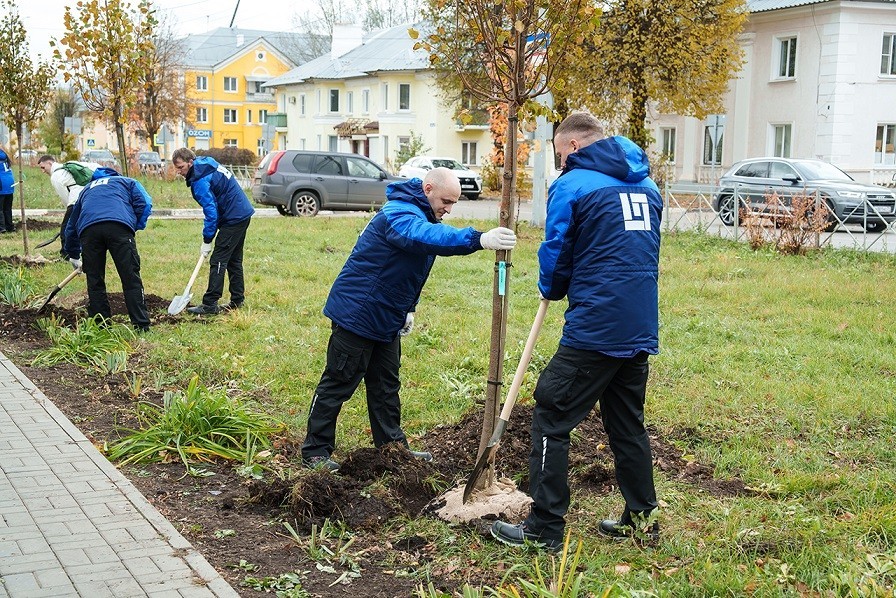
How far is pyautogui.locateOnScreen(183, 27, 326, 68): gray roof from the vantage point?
264ft

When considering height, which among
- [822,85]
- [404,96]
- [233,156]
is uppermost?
[404,96]

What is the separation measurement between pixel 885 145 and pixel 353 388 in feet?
105

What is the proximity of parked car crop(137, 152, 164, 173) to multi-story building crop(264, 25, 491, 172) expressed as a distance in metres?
11.0

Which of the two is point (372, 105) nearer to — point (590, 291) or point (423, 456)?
point (423, 456)

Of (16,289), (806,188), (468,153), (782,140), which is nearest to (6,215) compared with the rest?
(16,289)

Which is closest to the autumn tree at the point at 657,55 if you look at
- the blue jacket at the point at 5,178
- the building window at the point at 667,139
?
the building window at the point at 667,139

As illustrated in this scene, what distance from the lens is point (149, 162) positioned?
53781mm

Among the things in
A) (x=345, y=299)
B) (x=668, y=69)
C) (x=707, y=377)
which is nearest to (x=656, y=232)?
(x=345, y=299)

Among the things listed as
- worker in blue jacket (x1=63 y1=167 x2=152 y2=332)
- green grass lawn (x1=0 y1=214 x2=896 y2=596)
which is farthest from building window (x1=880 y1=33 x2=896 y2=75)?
worker in blue jacket (x1=63 y1=167 x2=152 y2=332)

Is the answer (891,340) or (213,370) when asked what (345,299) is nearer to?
(213,370)

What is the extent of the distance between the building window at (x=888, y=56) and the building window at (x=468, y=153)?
22.3 metres

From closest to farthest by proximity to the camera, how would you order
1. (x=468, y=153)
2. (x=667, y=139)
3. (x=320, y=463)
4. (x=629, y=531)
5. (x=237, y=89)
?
(x=629, y=531)
(x=320, y=463)
(x=667, y=139)
(x=468, y=153)
(x=237, y=89)

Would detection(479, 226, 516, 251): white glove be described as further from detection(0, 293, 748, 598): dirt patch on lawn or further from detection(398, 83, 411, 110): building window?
detection(398, 83, 411, 110): building window

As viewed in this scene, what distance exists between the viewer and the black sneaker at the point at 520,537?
436cm
